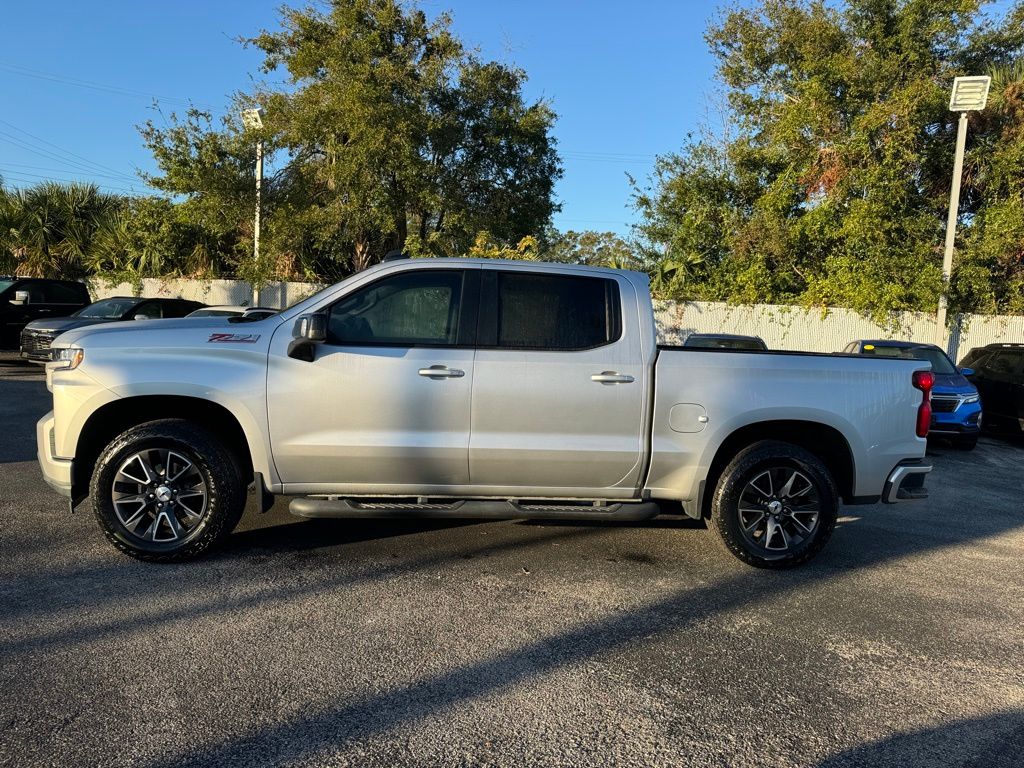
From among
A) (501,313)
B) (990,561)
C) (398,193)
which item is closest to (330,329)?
(501,313)

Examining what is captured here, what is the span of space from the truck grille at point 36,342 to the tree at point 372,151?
750cm

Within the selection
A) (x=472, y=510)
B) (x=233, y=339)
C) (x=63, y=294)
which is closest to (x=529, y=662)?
(x=472, y=510)

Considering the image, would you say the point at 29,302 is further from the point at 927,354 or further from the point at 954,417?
the point at 954,417

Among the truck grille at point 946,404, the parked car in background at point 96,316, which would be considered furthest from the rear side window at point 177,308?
the truck grille at point 946,404

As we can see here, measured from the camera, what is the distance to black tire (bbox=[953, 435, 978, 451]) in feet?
36.3

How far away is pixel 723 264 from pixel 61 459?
20.2 metres

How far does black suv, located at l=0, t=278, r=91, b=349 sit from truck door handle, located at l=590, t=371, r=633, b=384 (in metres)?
14.6

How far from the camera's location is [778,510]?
4.95 metres

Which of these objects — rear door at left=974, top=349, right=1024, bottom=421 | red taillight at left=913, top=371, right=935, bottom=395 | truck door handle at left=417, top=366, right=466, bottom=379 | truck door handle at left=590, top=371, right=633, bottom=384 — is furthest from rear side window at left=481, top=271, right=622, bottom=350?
rear door at left=974, top=349, right=1024, bottom=421

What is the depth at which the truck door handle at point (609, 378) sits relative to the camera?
4.71 meters

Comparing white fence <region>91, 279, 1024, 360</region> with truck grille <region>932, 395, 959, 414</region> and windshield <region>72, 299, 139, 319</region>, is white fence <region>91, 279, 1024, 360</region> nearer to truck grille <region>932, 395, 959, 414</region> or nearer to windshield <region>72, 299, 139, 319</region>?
windshield <region>72, 299, 139, 319</region>

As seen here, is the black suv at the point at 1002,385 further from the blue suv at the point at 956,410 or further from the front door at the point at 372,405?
the front door at the point at 372,405

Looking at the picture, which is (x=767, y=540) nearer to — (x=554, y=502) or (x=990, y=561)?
(x=554, y=502)

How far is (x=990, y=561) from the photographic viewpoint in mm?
5512
